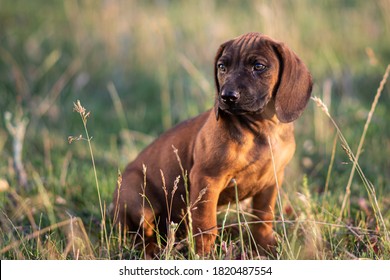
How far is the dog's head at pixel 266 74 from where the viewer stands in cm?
367

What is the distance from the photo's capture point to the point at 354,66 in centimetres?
796

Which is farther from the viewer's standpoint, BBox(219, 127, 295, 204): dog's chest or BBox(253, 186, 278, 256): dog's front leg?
BBox(253, 186, 278, 256): dog's front leg

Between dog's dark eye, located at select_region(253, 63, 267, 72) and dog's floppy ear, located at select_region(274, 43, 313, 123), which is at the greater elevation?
dog's dark eye, located at select_region(253, 63, 267, 72)

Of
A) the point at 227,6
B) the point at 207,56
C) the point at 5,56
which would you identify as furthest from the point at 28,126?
the point at 227,6

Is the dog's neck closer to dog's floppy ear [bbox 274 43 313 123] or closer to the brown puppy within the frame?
the brown puppy

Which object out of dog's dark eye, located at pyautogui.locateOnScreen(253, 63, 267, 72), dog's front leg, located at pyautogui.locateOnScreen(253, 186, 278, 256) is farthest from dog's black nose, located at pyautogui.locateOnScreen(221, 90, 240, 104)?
dog's front leg, located at pyautogui.locateOnScreen(253, 186, 278, 256)

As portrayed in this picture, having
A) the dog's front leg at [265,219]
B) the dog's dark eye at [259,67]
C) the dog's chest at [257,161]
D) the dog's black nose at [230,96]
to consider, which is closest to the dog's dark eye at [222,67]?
the dog's dark eye at [259,67]

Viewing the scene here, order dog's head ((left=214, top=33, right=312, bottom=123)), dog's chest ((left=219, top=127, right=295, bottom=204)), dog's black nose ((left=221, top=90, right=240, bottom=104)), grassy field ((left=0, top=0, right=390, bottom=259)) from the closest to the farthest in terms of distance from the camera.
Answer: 1. dog's black nose ((left=221, top=90, right=240, bottom=104))
2. dog's head ((left=214, top=33, right=312, bottom=123))
3. dog's chest ((left=219, top=127, right=295, bottom=204))
4. grassy field ((left=0, top=0, right=390, bottom=259))

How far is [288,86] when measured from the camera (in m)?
3.75

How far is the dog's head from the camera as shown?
3670mm

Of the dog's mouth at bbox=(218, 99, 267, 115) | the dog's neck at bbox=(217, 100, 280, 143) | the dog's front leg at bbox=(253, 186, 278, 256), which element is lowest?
the dog's front leg at bbox=(253, 186, 278, 256)

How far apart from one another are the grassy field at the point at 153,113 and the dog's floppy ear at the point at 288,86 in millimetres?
197

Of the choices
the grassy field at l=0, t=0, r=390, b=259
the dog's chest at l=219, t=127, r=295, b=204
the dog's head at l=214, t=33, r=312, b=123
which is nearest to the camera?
the dog's head at l=214, t=33, r=312, b=123
